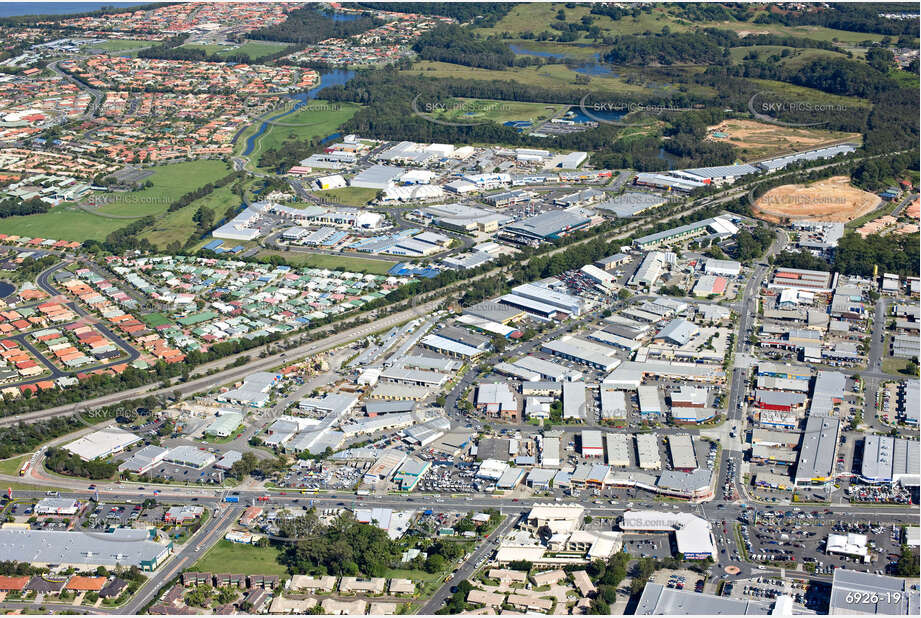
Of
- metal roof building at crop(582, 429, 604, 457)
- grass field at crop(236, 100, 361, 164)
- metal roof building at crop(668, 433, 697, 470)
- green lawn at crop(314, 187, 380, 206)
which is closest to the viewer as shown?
metal roof building at crop(668, 433, 697, 470)

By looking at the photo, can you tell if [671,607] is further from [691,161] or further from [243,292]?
[691,161]

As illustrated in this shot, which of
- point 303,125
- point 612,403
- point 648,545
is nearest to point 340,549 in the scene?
point 648,545

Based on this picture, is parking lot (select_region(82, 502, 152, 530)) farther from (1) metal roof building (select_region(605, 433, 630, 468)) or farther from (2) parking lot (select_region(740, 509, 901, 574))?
(2) parking lot (select_region(740, 509, 901, 574))

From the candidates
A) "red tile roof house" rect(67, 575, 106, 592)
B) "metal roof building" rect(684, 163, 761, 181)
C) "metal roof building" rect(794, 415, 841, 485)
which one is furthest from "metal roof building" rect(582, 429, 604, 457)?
"metal roof building" rect(684, 163, 761, 181)

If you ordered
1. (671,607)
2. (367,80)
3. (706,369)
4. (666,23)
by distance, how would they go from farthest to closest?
(666,23), (367,80), (706,369), (671,607)

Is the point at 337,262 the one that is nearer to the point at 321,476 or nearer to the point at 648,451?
the point at 321,476

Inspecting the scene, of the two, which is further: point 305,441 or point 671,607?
point 305,441

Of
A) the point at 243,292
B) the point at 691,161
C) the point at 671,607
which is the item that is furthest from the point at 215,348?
the point at 691,161

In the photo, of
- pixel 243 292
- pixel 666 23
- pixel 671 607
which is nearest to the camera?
pixel 671 607
